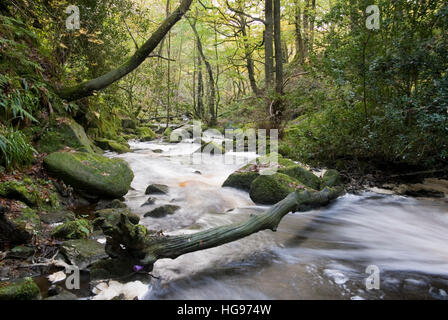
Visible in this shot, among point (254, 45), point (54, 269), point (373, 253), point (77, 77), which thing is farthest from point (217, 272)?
point (254, 45)

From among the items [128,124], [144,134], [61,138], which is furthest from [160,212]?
[128,124]

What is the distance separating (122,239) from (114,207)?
2.59 metres

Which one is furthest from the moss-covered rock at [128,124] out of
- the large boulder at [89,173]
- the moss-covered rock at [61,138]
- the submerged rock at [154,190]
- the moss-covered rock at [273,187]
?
the moss-covered rock at [273,187]

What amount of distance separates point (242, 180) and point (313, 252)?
3.38m

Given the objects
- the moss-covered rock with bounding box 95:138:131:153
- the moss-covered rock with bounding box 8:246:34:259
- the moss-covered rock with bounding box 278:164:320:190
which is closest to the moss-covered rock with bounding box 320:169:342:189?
the moss-covered rock with bounding box 278:164:320:190

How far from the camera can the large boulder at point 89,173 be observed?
4.90 meters

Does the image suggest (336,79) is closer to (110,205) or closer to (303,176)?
(303,176)

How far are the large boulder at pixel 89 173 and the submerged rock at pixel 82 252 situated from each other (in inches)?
76.9

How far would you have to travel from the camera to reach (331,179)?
6.26m

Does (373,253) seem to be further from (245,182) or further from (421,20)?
(421,20)

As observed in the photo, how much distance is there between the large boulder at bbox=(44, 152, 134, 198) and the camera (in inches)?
193

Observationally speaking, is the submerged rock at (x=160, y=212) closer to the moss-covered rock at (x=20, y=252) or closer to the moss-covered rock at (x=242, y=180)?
the moss-covered rock at (x=20, y=252)

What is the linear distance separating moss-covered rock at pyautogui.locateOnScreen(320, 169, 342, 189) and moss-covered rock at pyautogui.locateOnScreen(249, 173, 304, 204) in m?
0.78

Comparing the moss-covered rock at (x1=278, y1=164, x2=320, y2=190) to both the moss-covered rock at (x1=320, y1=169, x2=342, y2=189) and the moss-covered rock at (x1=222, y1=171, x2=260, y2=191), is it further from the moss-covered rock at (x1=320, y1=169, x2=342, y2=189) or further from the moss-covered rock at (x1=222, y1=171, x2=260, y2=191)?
the moss-covered rock at (x1=222, y1=171, x2=260, y2=191)
